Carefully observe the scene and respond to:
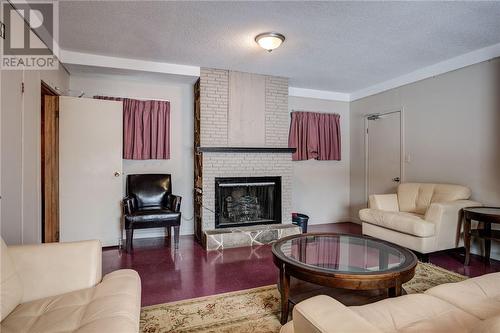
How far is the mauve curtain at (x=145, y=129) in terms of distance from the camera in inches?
163

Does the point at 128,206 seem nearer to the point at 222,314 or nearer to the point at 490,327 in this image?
the point at 222,314

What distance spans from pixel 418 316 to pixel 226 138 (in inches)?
131

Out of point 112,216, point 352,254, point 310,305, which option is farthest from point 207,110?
point 310,305

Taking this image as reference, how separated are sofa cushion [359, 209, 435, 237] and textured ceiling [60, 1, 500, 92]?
2.04 metres

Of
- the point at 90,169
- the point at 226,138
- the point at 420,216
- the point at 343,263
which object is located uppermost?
the point at 226,138

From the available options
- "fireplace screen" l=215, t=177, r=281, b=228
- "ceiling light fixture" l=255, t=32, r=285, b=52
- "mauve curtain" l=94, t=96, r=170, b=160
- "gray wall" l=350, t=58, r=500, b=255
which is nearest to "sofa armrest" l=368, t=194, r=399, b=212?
"gray wall" l=350, t=58, r=500, b=255

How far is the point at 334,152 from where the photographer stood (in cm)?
539

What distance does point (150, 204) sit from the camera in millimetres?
4035

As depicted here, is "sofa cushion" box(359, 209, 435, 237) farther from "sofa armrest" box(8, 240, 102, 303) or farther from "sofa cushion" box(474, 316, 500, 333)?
"sofa armrest" box(8, 240, 102, 303)

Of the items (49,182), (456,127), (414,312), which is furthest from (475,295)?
(49,182)

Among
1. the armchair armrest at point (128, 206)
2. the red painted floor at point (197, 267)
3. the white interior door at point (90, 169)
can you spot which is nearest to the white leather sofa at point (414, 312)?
the red painted floor at point (197, 267)

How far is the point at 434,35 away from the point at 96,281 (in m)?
3.82

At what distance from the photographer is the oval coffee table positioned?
168 cm

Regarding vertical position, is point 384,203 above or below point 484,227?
above
